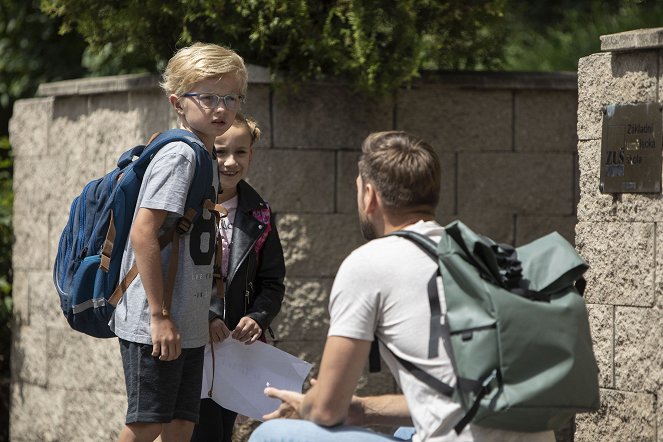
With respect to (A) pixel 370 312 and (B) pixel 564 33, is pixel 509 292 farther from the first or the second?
(B) pixel 564 33

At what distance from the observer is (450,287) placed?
121 inches

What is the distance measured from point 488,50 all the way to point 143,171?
254 centimetres

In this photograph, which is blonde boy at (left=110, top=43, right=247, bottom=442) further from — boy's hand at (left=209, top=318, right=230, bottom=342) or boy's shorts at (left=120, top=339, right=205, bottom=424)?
boy's hand at (left=209, top=318, right=230, bottom=342)

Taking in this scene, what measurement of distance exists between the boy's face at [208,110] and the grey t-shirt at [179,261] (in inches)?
5.6

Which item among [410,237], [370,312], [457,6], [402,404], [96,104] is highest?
[457,6]

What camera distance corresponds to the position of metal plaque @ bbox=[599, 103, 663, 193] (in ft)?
13.8

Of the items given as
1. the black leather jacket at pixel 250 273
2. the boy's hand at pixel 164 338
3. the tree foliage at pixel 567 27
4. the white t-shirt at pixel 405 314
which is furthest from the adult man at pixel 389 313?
the tree foliage at pixel 567 27

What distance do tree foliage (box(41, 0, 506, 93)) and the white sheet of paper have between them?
4.76ft

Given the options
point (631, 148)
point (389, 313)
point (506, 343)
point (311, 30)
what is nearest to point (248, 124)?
point (311, 30)

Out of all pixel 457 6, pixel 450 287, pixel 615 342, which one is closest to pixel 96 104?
pixel 457 6

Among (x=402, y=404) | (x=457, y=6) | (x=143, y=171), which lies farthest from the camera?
(x=457, y=6)

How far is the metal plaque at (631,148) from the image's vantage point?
13.8 feet

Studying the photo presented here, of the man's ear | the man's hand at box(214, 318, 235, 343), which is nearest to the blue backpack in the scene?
the man's hand at box(214, 318, 235, 343)

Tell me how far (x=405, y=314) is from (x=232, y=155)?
173 cm
